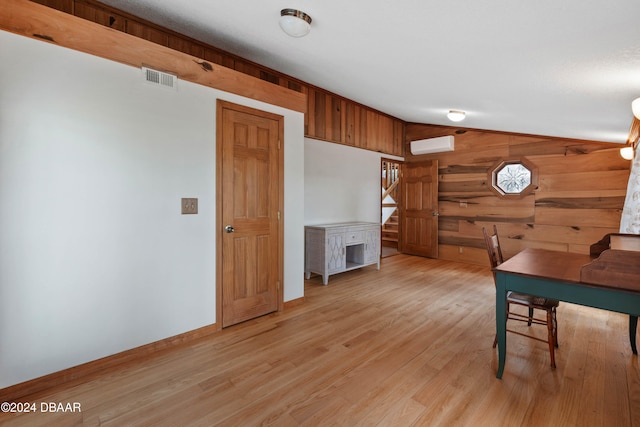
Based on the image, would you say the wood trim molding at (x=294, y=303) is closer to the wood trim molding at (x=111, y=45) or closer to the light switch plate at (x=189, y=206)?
the light switch plate at (x=189, y=206)

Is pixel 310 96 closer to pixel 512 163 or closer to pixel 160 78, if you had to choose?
pixel 160 78

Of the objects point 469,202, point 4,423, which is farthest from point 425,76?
point 4,423

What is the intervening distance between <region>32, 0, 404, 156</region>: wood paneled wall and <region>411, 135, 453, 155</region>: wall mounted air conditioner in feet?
1.11

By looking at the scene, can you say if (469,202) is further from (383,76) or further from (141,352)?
(141,352)

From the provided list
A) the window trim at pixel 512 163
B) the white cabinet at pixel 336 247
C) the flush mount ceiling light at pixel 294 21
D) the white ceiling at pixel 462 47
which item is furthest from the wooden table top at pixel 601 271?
the window trim at pixel 512 163

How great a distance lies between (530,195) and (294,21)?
469 cm

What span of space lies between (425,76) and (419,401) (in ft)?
9.47

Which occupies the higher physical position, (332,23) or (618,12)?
(332,23)

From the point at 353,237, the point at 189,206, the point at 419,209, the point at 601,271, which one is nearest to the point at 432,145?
the point at 419,209

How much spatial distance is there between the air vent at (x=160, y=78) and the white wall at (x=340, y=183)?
2386 millimetres

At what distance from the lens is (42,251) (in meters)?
1.91

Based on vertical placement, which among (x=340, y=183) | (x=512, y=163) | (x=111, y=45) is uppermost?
(x=111, y=45)

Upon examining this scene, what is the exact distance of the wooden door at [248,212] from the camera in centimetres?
275

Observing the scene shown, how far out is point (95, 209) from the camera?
2.09 meters
